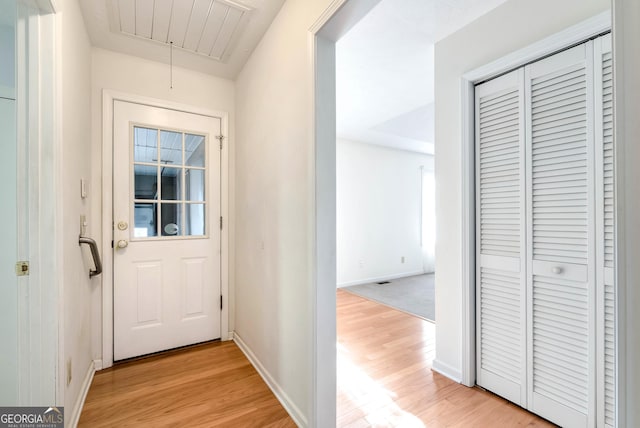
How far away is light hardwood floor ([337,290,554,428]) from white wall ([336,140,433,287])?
2.05 meters

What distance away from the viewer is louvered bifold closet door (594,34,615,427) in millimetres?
1380

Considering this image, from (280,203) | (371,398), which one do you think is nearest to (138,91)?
(280,203)

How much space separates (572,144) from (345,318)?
102 inches

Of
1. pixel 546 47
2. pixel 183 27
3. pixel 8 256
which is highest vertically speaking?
pixel 183 27

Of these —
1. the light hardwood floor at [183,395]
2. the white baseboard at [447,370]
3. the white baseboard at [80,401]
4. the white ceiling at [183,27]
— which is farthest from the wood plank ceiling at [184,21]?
the white baseboard at [447,370]

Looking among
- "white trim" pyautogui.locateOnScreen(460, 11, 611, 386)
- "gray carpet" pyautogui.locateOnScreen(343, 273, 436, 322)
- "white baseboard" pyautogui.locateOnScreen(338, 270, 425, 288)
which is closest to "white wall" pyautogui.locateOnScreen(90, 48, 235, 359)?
"white trim" pyautogui.locateOnScreen(460, 11, 611, 386)

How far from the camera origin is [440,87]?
2135 millimetres

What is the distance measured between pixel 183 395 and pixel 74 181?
1.48m

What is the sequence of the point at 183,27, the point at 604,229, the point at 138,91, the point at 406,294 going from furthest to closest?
the point at 406,294
the point at 138,91
the point at 183,27
the point at 604,229

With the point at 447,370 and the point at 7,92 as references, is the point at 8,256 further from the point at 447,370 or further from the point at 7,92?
the point at 447,370

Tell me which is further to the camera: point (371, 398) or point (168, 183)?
point (168, 183)

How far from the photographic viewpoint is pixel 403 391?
6.29 feet

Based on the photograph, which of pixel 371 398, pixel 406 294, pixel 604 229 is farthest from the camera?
pixel 406 294

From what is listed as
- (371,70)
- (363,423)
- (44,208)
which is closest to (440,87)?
(371,70)
